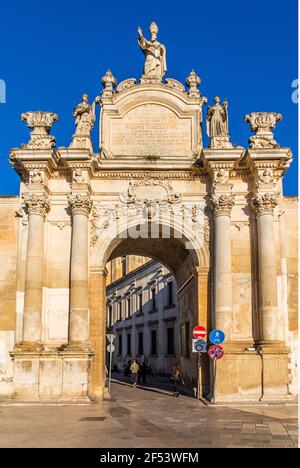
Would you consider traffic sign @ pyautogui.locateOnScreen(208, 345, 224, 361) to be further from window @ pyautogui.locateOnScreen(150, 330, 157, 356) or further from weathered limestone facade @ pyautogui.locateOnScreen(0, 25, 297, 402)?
window @ pyautogui.locateOnScreen(150, 330, 157, 356)

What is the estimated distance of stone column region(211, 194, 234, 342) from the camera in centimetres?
1964

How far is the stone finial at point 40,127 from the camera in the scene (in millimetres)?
20672

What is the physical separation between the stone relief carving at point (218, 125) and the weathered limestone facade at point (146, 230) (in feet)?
0.17

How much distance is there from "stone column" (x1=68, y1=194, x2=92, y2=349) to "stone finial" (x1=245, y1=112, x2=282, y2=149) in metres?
6.37

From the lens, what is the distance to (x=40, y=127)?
826 inches

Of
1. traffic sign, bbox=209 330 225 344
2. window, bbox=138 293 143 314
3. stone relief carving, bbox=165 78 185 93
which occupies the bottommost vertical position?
traffic sign, bbox=209 330 225 344

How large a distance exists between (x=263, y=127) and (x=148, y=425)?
38.8 ft

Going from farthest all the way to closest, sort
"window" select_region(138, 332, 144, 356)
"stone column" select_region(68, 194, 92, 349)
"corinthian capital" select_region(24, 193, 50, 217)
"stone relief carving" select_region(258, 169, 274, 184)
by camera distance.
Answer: "window" select_region(138, 332, 144, 356), "stone relief carving" select_region(258, 169, 274, 184), "corinthian capital" select_region(24, 193, 50, 217), "stone column" select_region(68, 194, 92, 349)

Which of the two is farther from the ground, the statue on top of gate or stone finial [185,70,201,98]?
stone finial [185,70,201,98]

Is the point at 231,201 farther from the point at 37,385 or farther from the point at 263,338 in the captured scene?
the point at 37,385

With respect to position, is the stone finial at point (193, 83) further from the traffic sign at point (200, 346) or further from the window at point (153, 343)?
the window at point (153, 343)

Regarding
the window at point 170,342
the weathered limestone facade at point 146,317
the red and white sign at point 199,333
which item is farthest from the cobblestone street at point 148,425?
the window at point 170,342

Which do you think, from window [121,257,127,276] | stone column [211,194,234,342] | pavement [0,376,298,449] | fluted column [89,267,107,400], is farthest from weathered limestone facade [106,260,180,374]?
pavement [0,376,298,449]
